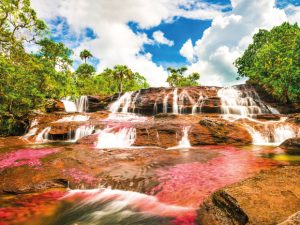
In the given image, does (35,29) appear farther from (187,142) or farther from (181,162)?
(181,162)

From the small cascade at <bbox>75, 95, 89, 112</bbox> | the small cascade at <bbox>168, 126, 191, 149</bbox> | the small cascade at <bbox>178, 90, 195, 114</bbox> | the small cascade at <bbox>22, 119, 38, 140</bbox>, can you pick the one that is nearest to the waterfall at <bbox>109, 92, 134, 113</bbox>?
the small cascade at <bbox>75, 95, 89, 112</bbox>

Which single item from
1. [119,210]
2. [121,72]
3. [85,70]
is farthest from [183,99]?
[85,70]

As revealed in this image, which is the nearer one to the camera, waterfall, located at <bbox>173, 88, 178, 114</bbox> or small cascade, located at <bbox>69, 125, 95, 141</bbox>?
small cascade, located at <bbox>69, 125, 95, 141</bbox>

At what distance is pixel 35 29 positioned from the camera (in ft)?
68.0

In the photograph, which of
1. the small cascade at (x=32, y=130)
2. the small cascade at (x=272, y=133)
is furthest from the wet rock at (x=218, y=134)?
the small cascade at (x=32, y=130)

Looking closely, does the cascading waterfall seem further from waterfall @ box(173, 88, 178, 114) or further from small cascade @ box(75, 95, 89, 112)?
small cascade @ box(75, 95, 89, 112)

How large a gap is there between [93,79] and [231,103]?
41.1 metres

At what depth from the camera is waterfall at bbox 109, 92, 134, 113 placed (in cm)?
3025

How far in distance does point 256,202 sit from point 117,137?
12.2 metres

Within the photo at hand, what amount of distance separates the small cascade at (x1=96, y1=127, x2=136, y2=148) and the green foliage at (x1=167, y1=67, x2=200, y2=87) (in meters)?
52.3

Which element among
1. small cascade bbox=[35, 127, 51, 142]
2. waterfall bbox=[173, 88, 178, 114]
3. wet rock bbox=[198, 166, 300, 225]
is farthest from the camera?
waterfall bbox=[173, 88, 178, 114]

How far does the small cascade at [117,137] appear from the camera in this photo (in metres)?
14.9

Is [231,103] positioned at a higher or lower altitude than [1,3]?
lower

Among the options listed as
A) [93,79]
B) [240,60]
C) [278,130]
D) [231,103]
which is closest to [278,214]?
[278,130]
